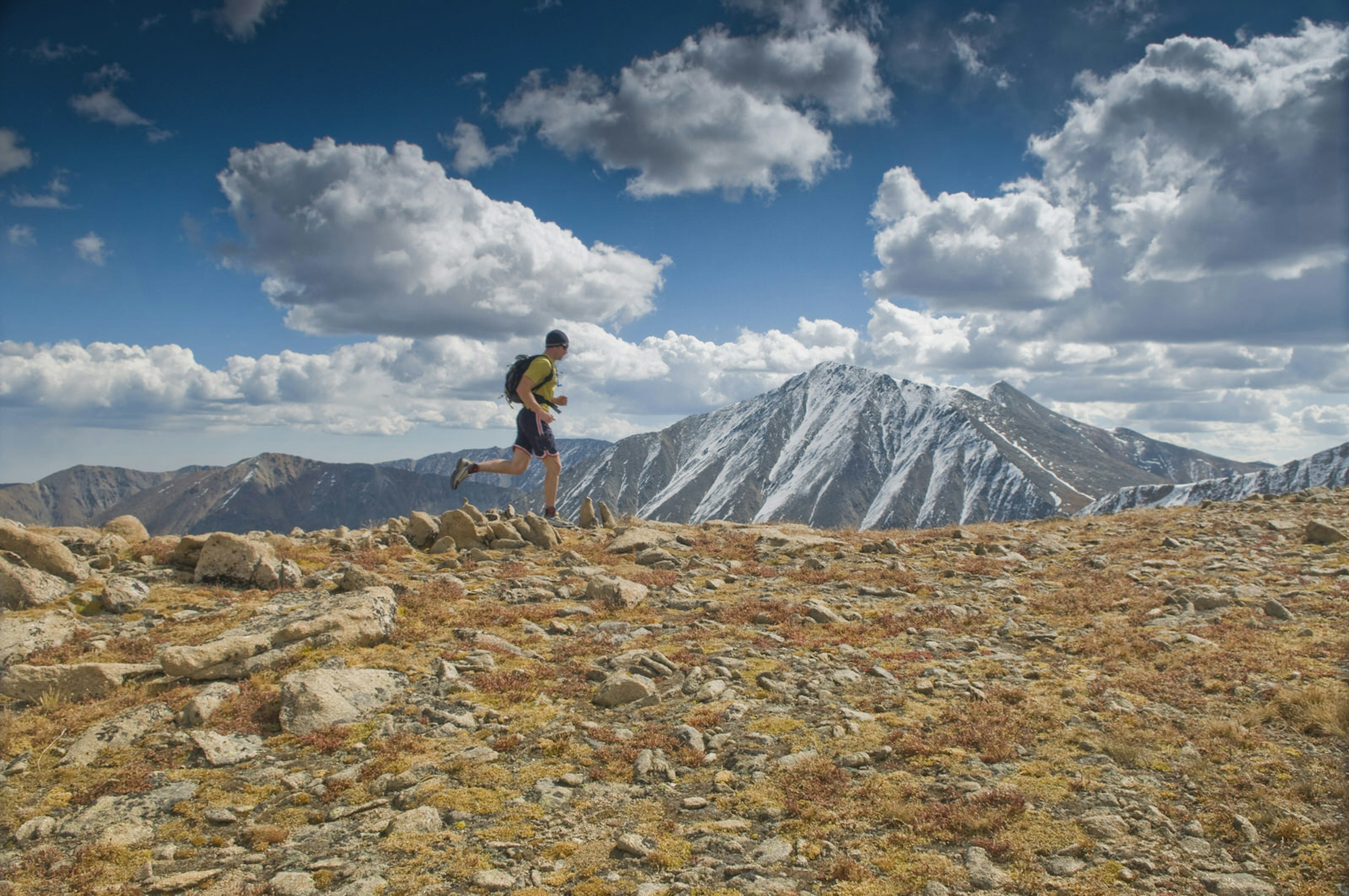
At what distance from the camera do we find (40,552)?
1309 centimetres

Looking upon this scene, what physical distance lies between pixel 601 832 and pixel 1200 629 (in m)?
10.8

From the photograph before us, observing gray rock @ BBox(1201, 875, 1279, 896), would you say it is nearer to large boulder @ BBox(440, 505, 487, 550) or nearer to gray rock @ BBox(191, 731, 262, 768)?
gray rock @ BBox(191, 731, 262, 768)

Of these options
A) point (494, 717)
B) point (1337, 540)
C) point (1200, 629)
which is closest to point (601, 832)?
point (494, 717)

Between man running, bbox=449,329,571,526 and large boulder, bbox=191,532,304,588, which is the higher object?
man running, bbox=449,329,571,526

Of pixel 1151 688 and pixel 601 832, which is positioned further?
pixel 1151 688

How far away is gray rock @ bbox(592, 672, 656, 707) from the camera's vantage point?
30.3 ft

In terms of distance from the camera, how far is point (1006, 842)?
18.9ft

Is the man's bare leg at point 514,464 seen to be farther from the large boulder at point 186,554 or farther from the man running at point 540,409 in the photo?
the large boulder at point 186,554

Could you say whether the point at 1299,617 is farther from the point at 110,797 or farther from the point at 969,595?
the point at 110,797

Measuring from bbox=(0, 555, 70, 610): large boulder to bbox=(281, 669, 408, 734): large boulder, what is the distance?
663 cm

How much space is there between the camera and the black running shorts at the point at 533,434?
18.7 meters

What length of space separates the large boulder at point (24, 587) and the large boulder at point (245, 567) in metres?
2.32

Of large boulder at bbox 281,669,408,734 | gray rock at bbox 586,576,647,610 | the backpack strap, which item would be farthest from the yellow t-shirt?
large boulder at bbox 281,669,408,734

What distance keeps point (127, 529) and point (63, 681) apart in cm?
1084
